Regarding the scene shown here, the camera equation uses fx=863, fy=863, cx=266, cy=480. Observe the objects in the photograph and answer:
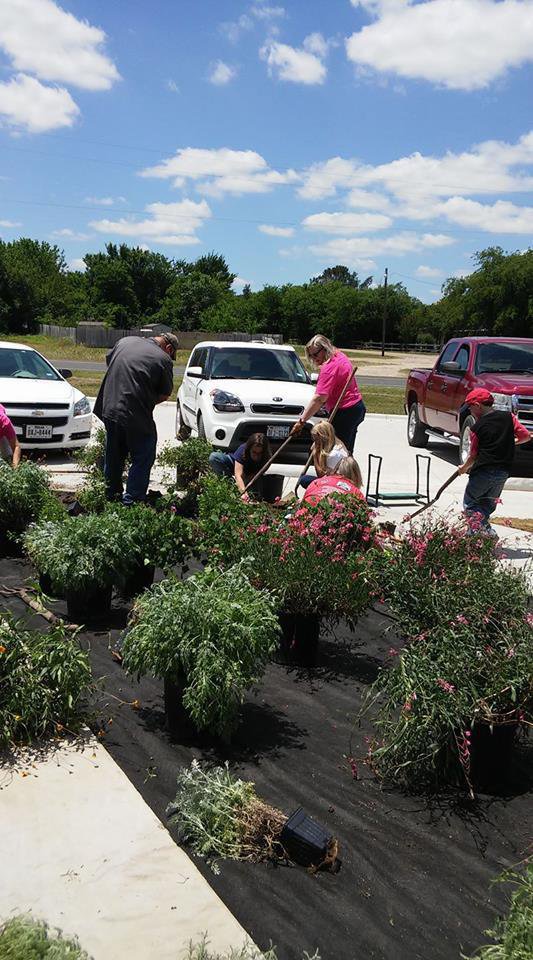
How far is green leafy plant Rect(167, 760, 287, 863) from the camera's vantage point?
313cm

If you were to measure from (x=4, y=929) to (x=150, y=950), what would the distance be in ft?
1.52

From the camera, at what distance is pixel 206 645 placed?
370 centimetres

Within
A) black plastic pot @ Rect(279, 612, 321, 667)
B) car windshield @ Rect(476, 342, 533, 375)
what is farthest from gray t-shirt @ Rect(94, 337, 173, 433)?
car windshield @ Rect(476, 342, 533, 375)

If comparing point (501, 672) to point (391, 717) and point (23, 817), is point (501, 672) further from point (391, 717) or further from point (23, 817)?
point (23, 817)

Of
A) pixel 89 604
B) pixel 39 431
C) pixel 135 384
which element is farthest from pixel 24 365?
pixel 89 604

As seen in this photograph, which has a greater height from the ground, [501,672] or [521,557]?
[501,672]

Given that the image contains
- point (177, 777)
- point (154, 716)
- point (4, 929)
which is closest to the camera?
point (4, 929)

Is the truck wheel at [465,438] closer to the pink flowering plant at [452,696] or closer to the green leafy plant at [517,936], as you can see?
the pink flowering plant at [452,696]

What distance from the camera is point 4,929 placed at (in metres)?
2.44

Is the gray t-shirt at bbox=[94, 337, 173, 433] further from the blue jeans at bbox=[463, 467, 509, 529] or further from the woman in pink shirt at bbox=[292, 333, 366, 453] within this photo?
the blue jeans at bbox=[463, 467, 509, 529]

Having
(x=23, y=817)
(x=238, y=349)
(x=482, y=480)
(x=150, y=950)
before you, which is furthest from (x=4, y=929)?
(x=238, y=349)

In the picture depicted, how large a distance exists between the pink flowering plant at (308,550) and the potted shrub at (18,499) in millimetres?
1996

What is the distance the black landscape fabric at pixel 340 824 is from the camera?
Result: 2.79m

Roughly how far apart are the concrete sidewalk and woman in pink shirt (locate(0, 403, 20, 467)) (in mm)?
4451
